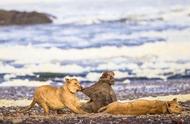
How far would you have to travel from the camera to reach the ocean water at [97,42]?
24344mm

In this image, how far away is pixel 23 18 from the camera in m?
38.7

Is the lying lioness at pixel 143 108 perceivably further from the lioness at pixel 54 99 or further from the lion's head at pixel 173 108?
the lioness at pixel 54 99

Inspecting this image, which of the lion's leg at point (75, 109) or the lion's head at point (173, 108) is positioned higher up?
the lion's head at point (173, 108)

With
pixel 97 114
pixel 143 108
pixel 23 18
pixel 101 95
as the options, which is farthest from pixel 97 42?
pixel 143 108

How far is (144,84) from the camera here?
2088 cm

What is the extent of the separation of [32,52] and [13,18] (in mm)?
9234

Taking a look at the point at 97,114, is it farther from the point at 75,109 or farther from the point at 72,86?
the point at 72,86

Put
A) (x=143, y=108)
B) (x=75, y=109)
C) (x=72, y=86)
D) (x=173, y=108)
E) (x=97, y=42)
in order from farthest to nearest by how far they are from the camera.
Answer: (x=97, y=42), (x=72, y=86), (x=75, y=109), (x=173, y=108), (x=143, y=108)

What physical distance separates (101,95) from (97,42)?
18315mm

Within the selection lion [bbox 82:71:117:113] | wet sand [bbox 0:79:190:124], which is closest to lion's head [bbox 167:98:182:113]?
wet sand [bbox 0:79:190:124]

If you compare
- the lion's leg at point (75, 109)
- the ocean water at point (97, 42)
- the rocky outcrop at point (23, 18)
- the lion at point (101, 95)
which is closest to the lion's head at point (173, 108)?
the lion at point (101, 95)

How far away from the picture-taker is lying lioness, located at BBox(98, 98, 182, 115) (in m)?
12.5

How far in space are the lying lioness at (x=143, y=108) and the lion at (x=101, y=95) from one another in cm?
75

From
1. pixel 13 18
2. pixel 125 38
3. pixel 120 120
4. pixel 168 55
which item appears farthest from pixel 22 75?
pixel 13 18
